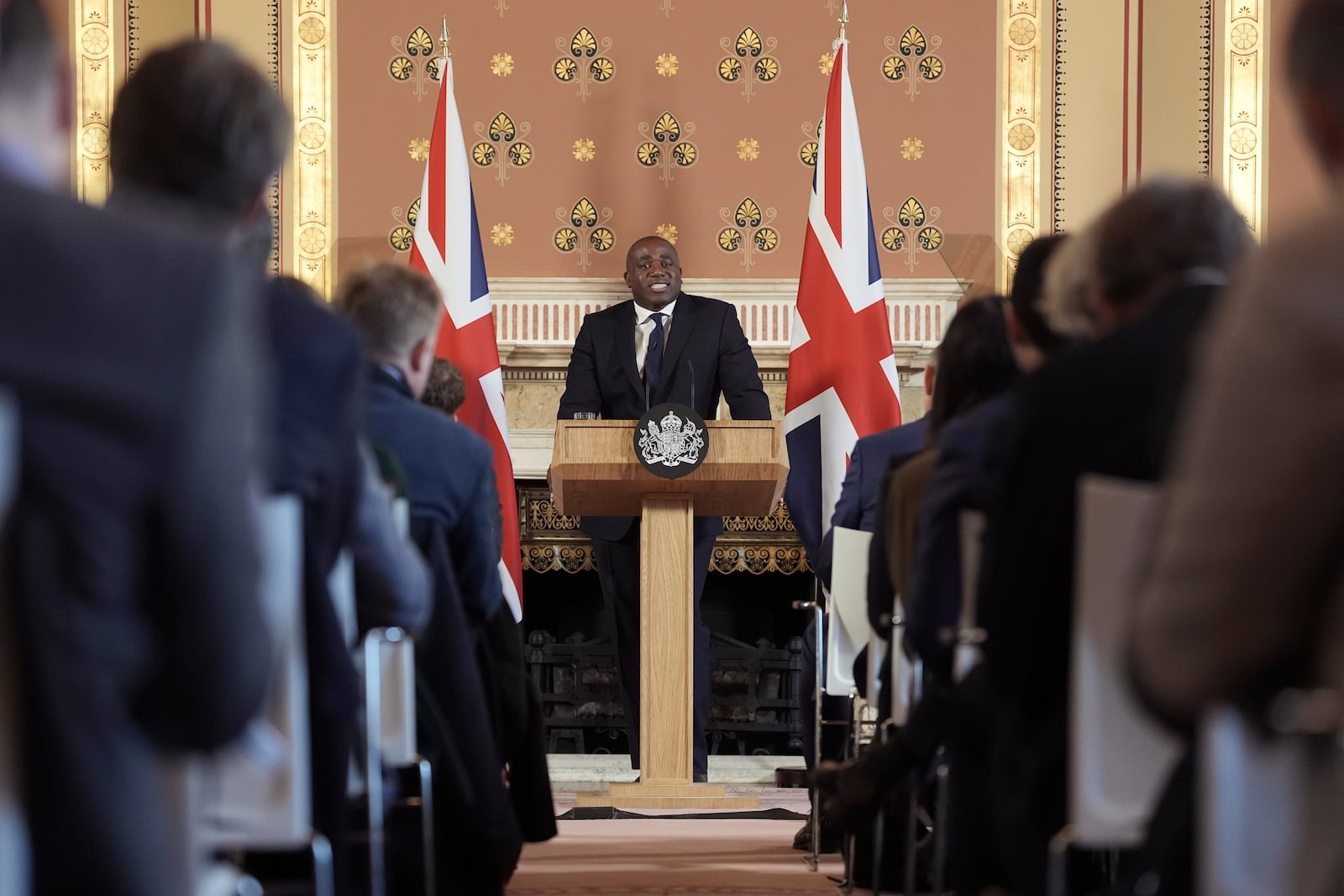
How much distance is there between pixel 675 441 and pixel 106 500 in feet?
11.4

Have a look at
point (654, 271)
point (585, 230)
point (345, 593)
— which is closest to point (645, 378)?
point (654, 271)

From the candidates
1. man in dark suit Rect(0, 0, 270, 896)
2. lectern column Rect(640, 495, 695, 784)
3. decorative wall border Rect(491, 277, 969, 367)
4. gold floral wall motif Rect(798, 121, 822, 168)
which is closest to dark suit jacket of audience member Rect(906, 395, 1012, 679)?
man in dark suit Rect(0, 0, 270, 896)

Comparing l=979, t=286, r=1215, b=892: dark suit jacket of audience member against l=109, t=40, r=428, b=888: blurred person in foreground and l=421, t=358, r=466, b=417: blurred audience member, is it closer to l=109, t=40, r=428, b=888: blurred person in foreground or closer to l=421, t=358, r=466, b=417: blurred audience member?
l=109, t=40, r=428, b=888: blurred person in foreground

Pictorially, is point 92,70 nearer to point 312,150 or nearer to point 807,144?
point 312,150

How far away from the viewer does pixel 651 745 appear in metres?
4.67

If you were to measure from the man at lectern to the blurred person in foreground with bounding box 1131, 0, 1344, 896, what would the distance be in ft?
13.8

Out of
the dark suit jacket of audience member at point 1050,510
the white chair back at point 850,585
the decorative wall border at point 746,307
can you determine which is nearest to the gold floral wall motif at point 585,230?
the decorative wall border at point 746,307

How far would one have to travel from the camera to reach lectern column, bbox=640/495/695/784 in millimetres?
4668

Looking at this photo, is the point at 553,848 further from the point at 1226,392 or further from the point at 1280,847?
the point at 1226,392

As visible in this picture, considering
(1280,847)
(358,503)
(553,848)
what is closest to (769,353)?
(553,848)

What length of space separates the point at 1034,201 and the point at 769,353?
1320 mm

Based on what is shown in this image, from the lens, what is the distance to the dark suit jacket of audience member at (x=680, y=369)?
5.57m

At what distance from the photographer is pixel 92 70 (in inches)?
274

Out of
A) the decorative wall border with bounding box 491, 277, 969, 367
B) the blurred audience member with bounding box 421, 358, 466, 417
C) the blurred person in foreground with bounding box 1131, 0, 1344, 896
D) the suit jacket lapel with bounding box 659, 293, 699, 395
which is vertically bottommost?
the blurred person in foreground with bounding box 1131, 0, 1344, 896
